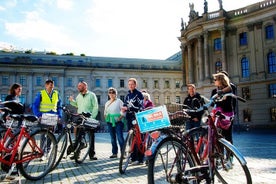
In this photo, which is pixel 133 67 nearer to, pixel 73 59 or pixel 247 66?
pixel 73 59

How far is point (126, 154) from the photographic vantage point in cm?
694

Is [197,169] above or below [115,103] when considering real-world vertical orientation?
below

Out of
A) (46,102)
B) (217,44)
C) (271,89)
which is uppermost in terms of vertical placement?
(217,44)

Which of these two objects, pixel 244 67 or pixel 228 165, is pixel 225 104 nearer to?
pixel 228 165

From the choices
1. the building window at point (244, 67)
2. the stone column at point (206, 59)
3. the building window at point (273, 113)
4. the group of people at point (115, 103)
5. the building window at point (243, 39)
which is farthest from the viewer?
the stone column at point (206, 59)

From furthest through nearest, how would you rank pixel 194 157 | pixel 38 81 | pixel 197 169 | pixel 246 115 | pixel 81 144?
pixel 38 81, pixel 246 115, pixel 81 144, pixel 194 157, pixel 197 169

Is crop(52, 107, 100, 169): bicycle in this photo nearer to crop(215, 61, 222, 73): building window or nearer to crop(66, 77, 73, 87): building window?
crop(215, 61, 222, 73): building window

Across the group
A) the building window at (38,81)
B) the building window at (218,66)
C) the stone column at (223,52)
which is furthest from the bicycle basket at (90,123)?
the building window at (38,81)

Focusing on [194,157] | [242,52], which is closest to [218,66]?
[242,52]

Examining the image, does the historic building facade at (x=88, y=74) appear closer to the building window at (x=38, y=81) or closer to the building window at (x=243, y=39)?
the building window at (x=38, y=81)

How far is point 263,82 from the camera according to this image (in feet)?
124

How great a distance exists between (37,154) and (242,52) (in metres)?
39.5

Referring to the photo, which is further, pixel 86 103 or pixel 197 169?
pixel 86 103

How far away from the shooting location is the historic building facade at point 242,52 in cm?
3762
